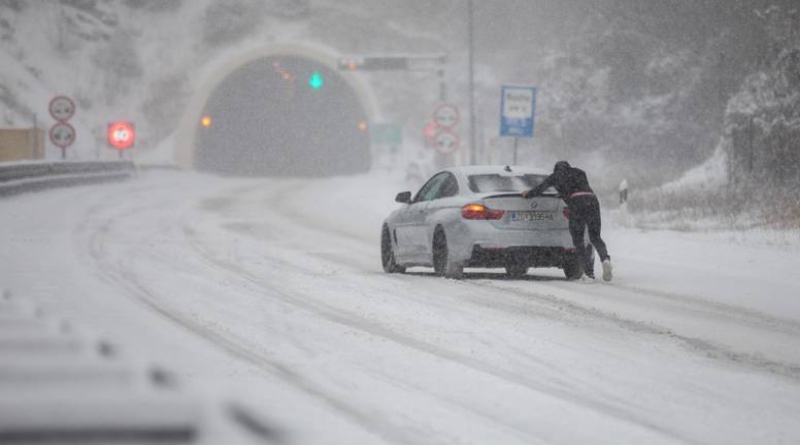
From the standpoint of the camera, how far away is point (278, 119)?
246 feet

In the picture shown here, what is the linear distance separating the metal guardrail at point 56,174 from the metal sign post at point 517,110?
1217 centimetres

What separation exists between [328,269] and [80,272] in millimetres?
3039

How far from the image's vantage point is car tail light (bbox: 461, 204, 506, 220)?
1433 centimetres

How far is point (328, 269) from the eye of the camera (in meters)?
15.1

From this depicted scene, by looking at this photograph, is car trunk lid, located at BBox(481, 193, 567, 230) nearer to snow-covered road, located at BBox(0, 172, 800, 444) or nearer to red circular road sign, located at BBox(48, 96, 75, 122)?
snow-covered road, located at BBox(0, 172, 800, 444)

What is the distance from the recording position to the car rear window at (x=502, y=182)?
49.2ft

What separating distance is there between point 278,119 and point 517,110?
166 feet

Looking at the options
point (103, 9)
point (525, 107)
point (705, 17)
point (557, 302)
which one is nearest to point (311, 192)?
point (705, 17)

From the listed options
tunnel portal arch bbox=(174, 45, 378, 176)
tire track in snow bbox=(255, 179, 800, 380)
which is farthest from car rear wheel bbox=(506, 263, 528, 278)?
tunnel portal arch bbox=(174, 45, 378, 176)

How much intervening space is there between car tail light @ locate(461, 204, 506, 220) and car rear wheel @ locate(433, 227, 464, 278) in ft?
1.47

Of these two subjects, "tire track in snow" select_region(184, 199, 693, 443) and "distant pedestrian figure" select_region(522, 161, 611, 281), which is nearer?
"tire track in snow" select_region(184, 199, 693, 443)

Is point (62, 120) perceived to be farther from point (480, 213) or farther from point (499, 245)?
point (499, 245)

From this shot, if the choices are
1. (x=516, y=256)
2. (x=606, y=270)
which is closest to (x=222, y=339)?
(x=516, y=256)

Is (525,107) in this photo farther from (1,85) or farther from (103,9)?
(103,9)
